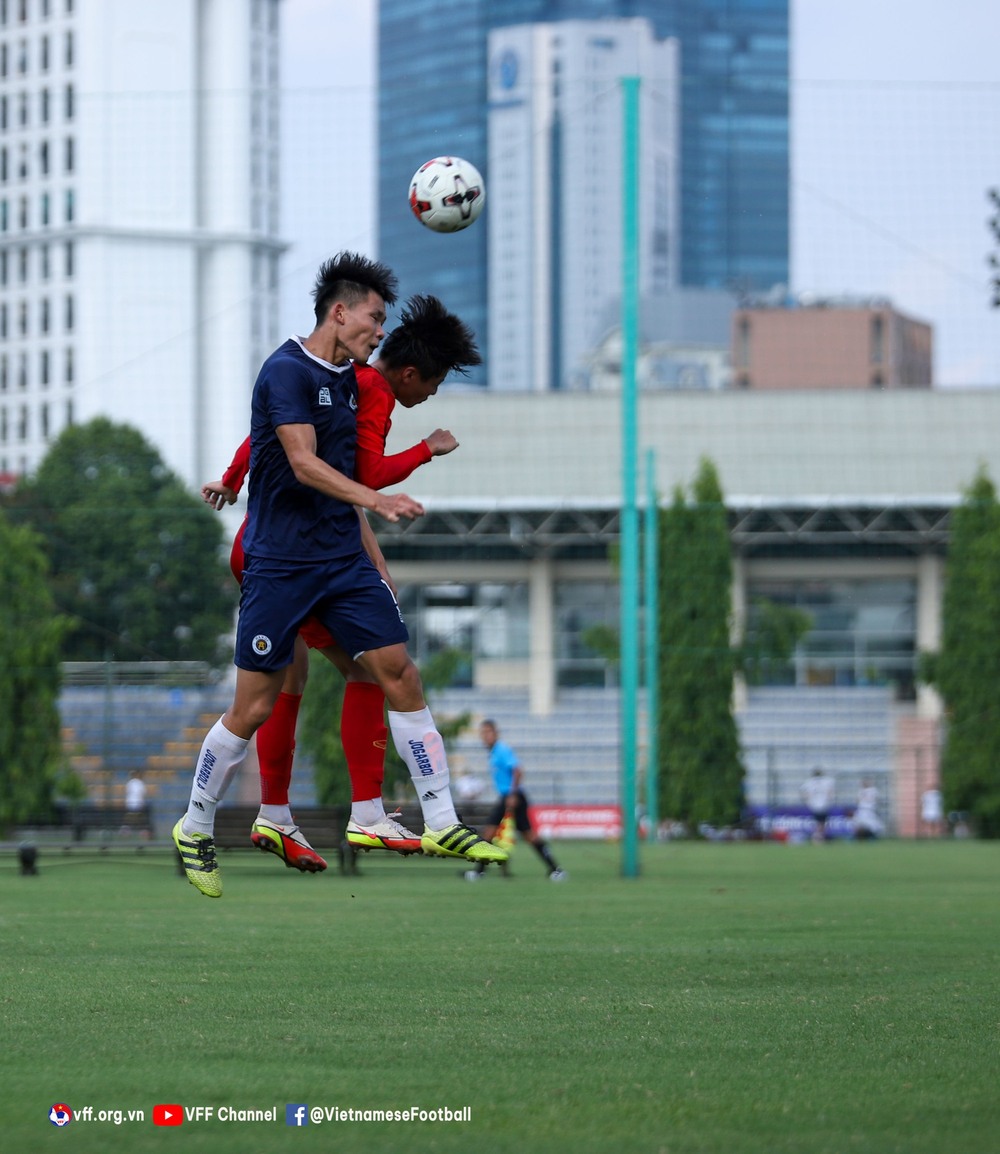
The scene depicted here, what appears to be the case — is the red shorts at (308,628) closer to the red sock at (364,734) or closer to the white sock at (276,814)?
the red sock at (364,734)

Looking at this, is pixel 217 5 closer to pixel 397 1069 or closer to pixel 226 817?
pixel 226 817

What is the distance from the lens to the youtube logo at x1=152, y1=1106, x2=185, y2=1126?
18.2ft

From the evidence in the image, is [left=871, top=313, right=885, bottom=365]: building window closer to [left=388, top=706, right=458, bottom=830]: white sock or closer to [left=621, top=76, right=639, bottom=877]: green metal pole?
[left=621, top=76, right=639, bottom=877]: green metal pole

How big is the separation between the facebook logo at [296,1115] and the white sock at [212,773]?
2.60 meters

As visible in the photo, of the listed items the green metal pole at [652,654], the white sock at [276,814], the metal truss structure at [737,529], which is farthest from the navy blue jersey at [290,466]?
the metal truss structure at [737,529]

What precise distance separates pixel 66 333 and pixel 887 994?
10783cm

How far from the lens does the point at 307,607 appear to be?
7875 millimetres

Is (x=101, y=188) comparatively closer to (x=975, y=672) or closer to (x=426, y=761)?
(x=975, y=672)

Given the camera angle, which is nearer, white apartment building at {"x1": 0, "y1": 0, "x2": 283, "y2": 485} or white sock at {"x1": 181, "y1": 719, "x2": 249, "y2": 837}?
white sock at {"x1": 181, "y1": 719, "x2": 249, "y2": 837}

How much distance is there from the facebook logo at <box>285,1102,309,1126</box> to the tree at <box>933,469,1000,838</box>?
113 feet

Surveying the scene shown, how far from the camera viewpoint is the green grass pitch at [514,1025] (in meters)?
5.55

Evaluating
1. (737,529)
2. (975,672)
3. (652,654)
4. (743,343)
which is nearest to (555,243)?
(743,343)

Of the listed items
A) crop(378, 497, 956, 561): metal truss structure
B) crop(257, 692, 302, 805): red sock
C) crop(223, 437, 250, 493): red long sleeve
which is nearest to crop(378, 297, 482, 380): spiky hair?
crop(223, 437, 250, 493): red long sleeve

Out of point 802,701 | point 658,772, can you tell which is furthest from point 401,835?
point 802,701
